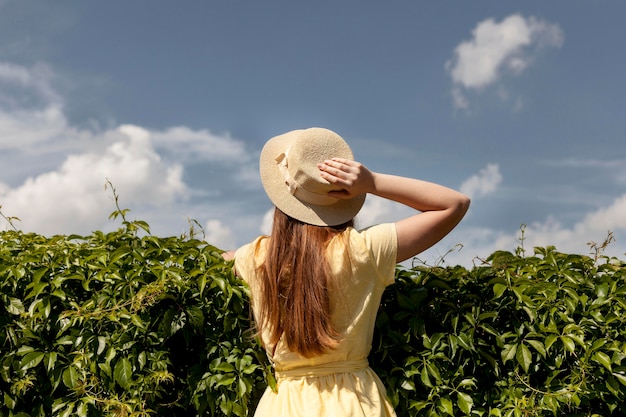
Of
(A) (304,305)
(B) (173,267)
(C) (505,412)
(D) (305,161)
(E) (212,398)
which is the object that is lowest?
(C) (505,412)

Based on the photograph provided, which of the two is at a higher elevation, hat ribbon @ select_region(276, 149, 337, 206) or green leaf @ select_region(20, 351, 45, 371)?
hat ribbon @ select_region(276, 149, 337, 206)

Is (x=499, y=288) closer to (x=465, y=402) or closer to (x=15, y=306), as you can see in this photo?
(x=465, y=402)

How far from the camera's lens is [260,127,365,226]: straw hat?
2572mm

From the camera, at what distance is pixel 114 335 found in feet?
8.86

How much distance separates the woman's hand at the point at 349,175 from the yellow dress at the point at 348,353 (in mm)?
163

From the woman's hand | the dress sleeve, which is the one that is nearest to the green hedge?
the dress sleeve

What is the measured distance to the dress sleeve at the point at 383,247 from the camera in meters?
2.43

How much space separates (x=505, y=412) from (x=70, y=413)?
1.81 m

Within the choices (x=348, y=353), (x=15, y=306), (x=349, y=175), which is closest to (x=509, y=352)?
(x=348, y=353)

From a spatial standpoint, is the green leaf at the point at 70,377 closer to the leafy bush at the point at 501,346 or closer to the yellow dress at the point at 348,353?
the yellow dress at the point at 348,353

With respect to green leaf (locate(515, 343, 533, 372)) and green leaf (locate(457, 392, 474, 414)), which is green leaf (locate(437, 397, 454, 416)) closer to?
green leaf (locate(457, 392, 474, 414))

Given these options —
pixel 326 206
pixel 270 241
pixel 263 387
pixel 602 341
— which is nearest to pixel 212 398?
pixel 263 387

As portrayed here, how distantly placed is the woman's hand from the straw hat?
0.04 m

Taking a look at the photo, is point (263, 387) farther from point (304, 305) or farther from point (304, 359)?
point (304, 305)
